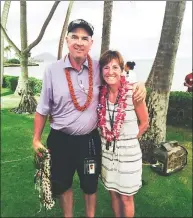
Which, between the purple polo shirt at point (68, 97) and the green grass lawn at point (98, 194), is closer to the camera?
the purple polo shirt at point (68, 97)

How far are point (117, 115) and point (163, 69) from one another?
10.3 feet

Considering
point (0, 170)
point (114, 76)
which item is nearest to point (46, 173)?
point (114, 76)

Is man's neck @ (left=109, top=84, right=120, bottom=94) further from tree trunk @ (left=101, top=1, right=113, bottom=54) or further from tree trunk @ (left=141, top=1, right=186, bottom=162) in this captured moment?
tree trunk @ (left=101, top=1, right=113, bottom=54)

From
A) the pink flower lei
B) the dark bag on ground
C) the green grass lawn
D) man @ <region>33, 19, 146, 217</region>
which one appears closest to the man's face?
man @ <region>33, 19, 146, 217</region>

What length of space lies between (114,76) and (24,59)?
33.6ft

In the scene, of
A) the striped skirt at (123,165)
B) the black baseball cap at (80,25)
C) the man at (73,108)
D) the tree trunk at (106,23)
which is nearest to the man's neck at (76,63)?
the man at (73,108)

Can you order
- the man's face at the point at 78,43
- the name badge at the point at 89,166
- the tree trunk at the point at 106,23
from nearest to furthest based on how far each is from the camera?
the man's face at the point at 78,43
the name badge at the point at 89,166
the tree trunk at the point at 106,23

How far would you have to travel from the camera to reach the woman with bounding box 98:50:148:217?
3.05 m

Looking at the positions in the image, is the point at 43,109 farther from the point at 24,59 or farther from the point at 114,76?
the point at 24,59

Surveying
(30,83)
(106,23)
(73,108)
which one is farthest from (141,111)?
(30,83)

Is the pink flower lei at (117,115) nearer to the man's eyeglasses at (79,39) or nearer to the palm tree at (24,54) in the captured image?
the man's eyeglasses at (79,39)

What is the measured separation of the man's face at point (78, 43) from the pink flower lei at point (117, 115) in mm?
452

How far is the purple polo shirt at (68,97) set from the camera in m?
3.12

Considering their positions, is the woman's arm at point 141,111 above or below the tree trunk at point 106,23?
below
